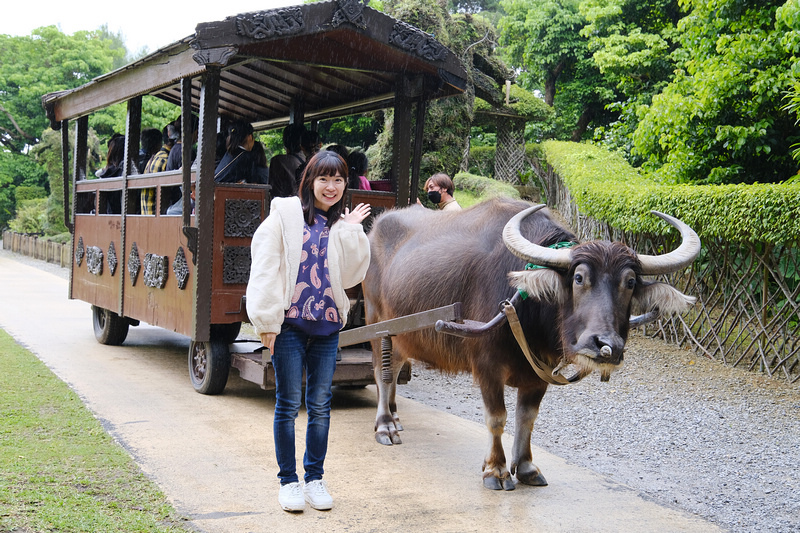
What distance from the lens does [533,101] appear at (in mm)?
19078

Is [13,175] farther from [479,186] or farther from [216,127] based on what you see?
[216,127]

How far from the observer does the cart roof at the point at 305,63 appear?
18.2ft

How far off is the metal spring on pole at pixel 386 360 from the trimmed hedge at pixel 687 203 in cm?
405

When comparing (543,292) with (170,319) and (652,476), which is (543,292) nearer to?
(652,476)

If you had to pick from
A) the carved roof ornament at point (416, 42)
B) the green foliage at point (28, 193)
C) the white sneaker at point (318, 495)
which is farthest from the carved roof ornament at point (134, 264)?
the green foliage at point (28, 193)

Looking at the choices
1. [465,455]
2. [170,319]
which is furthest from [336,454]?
[170,319]

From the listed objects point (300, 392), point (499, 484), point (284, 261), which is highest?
point (284, 261)

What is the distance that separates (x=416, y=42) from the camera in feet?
20.0

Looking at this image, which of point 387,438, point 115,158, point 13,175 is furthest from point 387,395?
point 13,175

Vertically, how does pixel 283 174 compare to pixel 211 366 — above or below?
above

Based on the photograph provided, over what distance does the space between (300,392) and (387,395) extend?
1881 millimetres

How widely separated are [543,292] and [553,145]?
540 inches

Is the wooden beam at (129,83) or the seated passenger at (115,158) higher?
the wooden beam at (129,83)

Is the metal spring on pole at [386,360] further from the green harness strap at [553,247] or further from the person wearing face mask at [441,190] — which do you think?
the green harness strap at [553,247]
